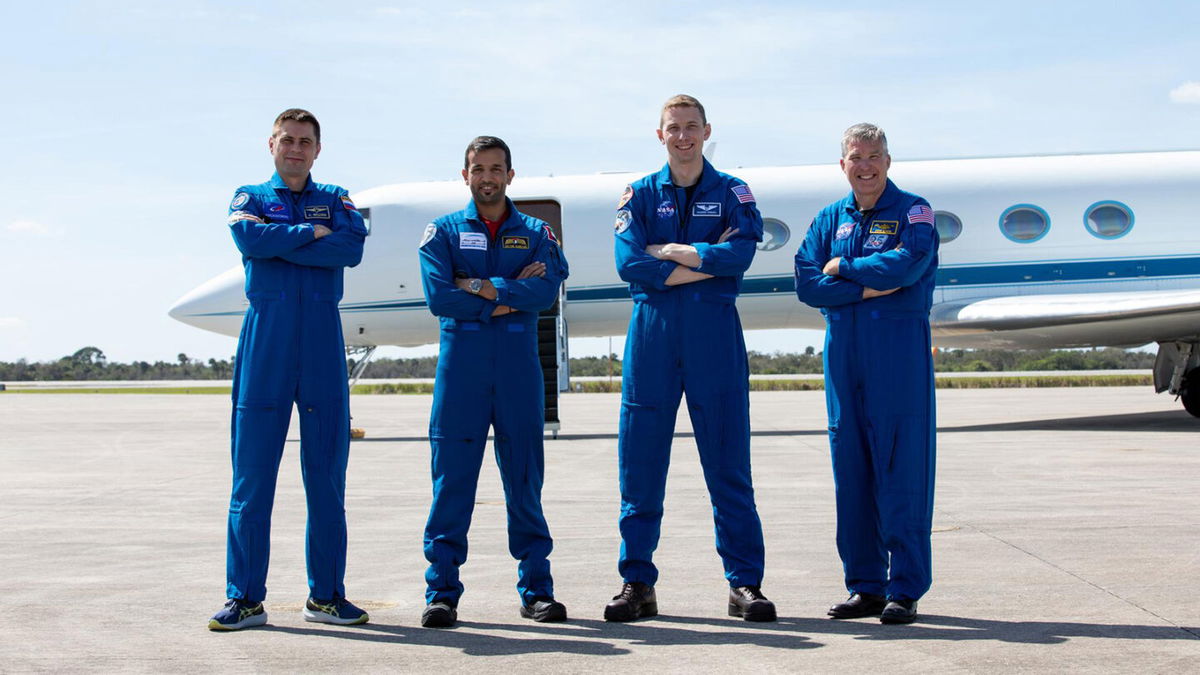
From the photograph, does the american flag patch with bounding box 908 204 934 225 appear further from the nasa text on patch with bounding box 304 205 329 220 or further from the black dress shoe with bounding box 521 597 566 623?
the nasa text on patch with bounding box 304 205 329 220

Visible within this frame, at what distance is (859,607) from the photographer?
493cm

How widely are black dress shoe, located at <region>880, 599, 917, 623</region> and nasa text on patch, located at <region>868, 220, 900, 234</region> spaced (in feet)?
5.54

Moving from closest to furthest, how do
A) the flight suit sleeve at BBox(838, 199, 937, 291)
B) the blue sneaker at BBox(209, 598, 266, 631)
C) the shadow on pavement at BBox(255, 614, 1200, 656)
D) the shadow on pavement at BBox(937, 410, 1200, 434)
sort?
the shadow on pavement at BBox(255, 614, 1200, 656) → the blue sneaker at BBox(209, 598, 266, 631) → the flight suit sleeve at BBox(838, 199, 937, 291) → the shadow on pavement at BBox(937, 410, 1200, 434)

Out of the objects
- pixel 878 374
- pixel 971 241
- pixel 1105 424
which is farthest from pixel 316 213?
pixel 1105 424

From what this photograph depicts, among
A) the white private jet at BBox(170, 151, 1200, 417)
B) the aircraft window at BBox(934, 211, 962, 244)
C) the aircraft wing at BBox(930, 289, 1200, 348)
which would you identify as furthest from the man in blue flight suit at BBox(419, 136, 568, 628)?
the aircraft window at BBox(934, 211, 962, 244)

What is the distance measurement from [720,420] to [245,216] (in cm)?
231

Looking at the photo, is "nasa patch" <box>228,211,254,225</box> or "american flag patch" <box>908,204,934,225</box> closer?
"nasa patch" <box>228,211,254,225</box>

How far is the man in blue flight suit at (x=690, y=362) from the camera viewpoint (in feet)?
16.6

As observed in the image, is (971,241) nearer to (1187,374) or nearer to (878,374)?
(1187,374)

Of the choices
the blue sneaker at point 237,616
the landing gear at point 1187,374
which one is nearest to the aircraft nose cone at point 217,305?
the blue sneaker at point 237,616

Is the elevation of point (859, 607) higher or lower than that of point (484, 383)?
lower

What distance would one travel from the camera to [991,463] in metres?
10.9

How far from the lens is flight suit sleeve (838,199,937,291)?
509 centimetres

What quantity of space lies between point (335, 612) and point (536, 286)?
165 centimetres
